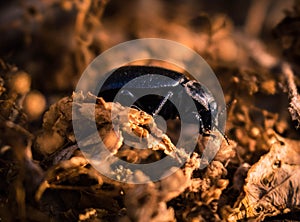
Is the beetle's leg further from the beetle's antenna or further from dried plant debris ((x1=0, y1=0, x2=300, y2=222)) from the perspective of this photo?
dried plant debris ((x1=0, y1=0, x2=300, y2=222))

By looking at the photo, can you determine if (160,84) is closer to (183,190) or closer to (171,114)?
(171,114)

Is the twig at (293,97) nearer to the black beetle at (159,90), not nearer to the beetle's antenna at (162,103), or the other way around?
the black beetle at (159,90)

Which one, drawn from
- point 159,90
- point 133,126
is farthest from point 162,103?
point 133,126

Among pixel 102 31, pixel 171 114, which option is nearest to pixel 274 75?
pixel 171 114

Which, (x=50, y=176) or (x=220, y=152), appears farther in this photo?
(x=220, y=152)

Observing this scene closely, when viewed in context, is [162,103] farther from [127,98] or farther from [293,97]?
[293,97]

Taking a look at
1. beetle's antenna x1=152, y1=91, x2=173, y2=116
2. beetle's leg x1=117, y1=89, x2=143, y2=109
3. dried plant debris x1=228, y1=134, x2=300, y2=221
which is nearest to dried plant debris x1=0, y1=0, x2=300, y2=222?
dried plant debris x1=228, y1=134, x2=300, y2=221

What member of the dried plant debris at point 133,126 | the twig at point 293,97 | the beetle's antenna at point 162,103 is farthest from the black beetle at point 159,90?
the twig at point 293,97
